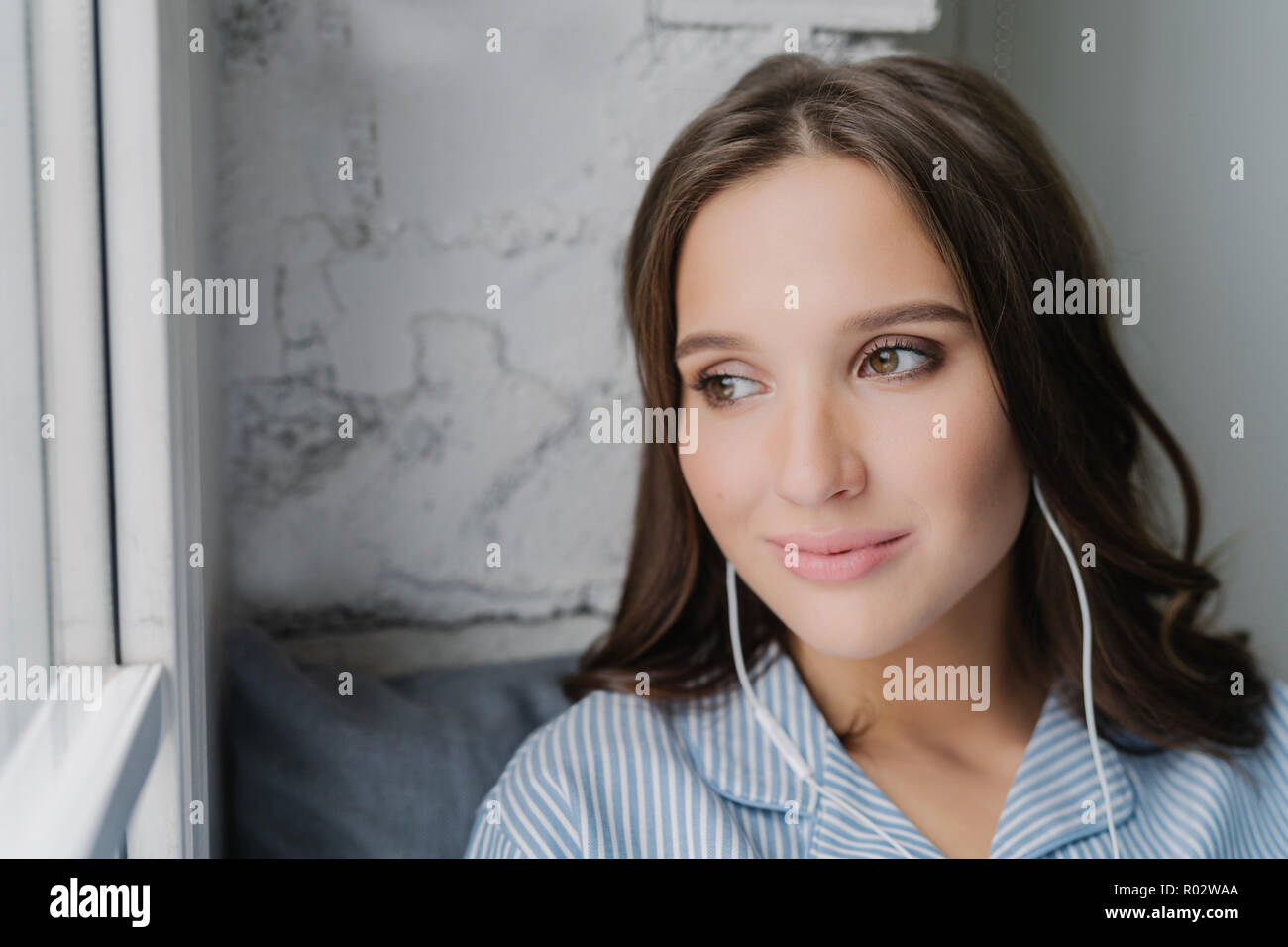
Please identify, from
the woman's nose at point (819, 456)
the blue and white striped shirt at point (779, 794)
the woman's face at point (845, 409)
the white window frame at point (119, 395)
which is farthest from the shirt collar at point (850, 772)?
the white window frame at point (119, 395)

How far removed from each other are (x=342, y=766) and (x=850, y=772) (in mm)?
443

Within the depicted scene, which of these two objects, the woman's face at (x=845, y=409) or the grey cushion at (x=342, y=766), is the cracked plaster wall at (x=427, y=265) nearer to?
the grey cushion at (x=342, y=766)

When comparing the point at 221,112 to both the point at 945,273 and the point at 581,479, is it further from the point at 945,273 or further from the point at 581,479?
the point at 945,273

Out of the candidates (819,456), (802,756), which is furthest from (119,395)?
(802,756)

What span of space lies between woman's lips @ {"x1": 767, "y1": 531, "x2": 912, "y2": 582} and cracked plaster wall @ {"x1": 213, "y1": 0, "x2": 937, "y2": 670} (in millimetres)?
376

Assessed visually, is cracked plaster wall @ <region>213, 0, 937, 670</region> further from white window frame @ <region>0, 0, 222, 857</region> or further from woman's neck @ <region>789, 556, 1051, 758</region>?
woman's neck @ <region>789, 556, 1051, 758</region>

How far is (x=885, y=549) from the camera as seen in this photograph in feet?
2.59

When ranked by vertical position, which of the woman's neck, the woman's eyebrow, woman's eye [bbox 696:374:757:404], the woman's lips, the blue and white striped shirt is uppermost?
the woman's eyebrow

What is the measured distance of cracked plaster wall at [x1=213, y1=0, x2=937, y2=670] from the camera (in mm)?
993

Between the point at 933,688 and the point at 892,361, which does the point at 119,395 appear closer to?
the point at 892,361

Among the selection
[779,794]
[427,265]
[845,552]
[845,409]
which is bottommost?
[779,794]

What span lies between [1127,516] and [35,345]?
0.89 m

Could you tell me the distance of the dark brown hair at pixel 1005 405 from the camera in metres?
0.80

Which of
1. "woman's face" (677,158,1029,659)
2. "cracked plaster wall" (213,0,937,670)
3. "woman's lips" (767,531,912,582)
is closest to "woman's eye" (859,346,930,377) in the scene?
"woman's face" (677,158,1029,659)
